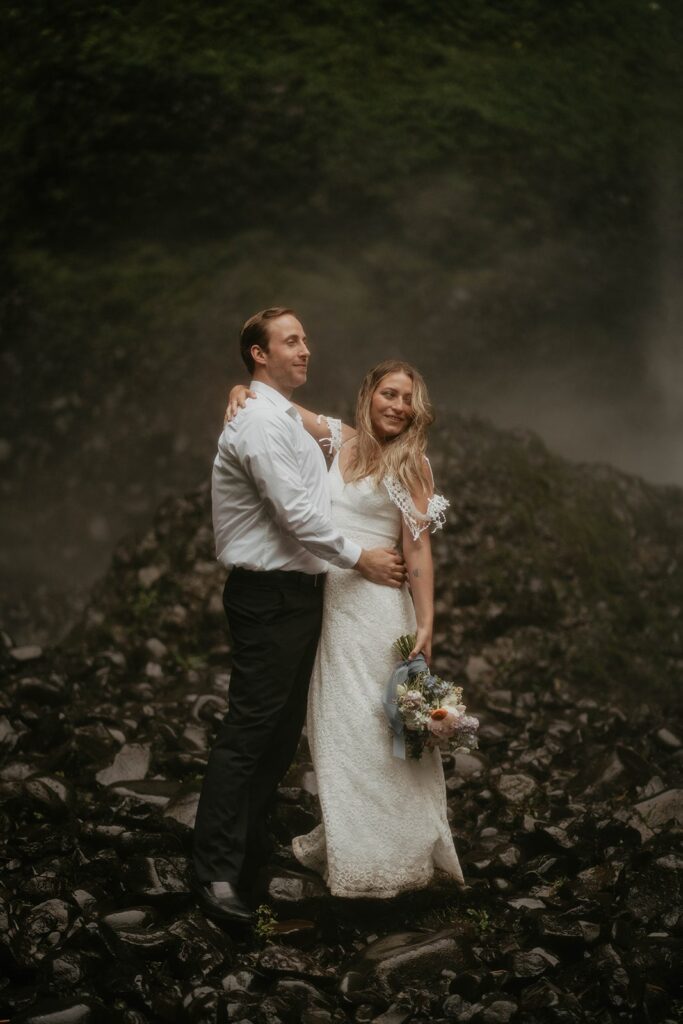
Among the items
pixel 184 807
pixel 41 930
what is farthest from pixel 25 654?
pixel 41 930

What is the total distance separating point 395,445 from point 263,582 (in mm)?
786

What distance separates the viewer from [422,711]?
3.71 m

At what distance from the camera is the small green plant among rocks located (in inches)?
150

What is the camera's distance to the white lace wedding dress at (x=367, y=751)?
387 centimetres

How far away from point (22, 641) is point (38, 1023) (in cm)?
719

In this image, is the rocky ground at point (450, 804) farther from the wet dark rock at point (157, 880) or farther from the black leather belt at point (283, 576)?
the black leather belt at point (283, 576)

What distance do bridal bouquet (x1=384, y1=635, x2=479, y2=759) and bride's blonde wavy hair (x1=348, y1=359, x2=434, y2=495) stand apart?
67cm

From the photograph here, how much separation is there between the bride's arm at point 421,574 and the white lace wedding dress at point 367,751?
7cm

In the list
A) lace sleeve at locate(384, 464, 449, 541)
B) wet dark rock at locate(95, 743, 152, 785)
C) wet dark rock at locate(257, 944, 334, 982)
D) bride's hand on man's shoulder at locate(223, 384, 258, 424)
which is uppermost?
bride's hand on man's shoulder at locate(223, 384, 258, 424)

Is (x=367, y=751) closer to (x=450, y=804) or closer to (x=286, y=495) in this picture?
(x=286, y=495)

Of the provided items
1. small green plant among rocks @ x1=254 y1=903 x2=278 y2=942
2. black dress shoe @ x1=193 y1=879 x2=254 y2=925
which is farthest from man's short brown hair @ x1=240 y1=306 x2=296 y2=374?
small green plant among rocks @ x1=254 y1=903 x2=278 y2=942

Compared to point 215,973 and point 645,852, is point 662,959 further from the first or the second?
point 215,973

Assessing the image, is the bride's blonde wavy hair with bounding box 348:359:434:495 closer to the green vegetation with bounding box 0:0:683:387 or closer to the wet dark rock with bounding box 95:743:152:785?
the wet dark rock with bounding box 95:743:152:785

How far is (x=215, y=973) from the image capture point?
3.56 meters
